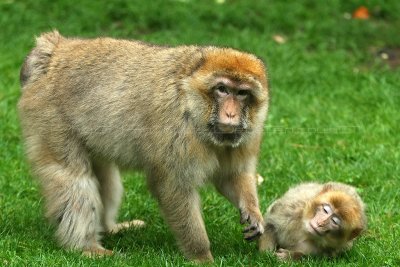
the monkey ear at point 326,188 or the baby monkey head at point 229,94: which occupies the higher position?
the baby monkey head at point 229,94

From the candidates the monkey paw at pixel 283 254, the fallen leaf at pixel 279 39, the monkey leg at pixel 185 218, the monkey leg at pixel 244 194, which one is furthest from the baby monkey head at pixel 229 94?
the fallen leaf at pixel 279 39

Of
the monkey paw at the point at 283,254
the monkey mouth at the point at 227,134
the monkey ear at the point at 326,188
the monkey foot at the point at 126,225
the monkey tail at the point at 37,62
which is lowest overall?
the monkey foot at the point at 126,225

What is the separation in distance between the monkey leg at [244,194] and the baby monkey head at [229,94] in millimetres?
549

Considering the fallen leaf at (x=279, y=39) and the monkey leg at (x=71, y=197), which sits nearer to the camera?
the monkey leg at (x=71, y=197)

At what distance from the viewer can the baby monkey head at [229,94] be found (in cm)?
598

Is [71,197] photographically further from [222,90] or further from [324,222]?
[324,222]

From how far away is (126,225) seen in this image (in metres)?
7.41

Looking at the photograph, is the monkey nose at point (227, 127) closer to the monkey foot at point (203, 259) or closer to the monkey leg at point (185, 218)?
the monkey leg at point (185, 218)

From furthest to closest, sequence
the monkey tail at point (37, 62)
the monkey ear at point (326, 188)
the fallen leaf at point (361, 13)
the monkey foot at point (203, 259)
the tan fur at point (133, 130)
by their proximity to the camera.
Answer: the fallen leaf at point (361, 13), the monkey tail at point (37, 62), the monkey ear at point (326, 188), the monkey foot at point (203, 259), the tan fur at point (133, 130)

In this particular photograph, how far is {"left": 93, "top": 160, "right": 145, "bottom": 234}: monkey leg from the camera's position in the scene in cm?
726

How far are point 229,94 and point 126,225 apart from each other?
1891mm

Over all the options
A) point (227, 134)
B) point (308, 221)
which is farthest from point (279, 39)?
point (227, 134)

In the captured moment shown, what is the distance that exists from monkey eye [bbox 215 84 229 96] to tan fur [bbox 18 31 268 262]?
4cm

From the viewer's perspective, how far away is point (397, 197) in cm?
779
